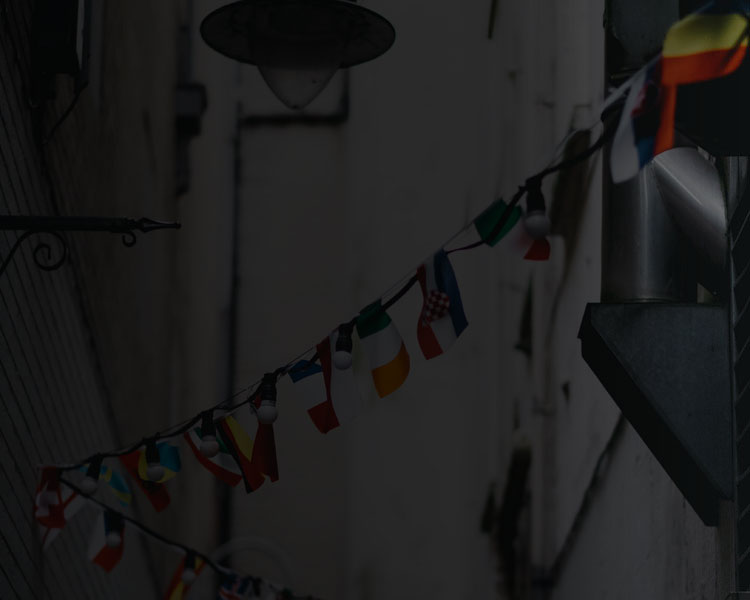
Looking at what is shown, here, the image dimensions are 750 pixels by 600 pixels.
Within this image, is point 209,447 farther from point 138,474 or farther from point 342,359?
point 342,359

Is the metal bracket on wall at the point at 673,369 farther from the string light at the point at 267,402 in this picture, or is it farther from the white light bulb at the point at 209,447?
the white light bulb at the point at 209,447

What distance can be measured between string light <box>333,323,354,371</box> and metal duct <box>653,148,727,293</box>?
4.27 feet

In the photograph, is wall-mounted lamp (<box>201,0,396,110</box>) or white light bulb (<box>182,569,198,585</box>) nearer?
wall-mounted lamp (<box>201,0,396,110</box>)

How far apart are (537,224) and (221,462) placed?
8.66ft

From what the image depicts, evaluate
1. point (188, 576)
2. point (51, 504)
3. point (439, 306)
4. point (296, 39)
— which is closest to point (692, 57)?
point (439, 306)

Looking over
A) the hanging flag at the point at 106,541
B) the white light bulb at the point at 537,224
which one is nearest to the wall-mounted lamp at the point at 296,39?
the white light bulb at the point at 537,224

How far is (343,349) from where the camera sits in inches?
223

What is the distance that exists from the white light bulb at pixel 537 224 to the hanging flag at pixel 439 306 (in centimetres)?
87

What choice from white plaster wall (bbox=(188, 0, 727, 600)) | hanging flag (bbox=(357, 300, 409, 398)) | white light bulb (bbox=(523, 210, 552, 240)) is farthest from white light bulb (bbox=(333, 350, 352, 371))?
white plaster wall (bbox=(188, 0, 727, 600))

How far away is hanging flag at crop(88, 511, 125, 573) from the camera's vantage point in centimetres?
741

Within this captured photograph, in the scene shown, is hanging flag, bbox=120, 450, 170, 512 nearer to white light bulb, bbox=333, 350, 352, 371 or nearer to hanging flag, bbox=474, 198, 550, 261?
white light bulb, bbox=333, 350, 352, 371

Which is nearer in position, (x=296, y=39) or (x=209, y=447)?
(x=296, y=39)

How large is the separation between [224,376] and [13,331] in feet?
35.9

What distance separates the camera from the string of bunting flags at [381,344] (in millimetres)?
3717
